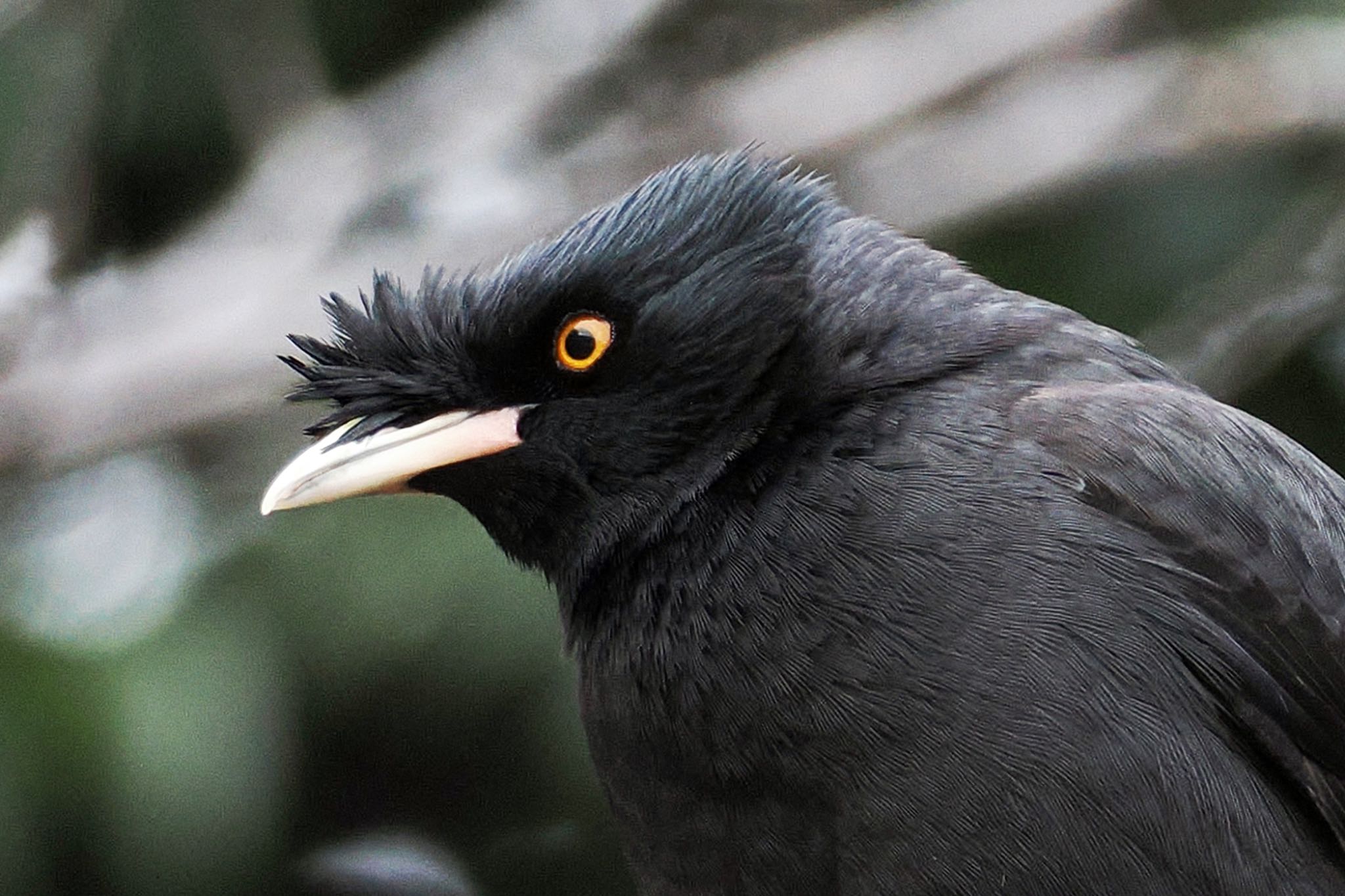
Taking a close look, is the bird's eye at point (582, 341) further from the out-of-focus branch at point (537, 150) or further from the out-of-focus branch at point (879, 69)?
the out-of-focus branch at point (879, 69)

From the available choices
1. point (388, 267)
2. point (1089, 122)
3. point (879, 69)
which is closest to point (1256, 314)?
point (1089, 122)

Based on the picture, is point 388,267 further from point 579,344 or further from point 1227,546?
point 1227,546

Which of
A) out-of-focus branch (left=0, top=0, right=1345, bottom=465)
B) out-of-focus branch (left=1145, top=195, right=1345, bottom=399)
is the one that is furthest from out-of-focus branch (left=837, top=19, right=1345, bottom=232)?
out-of-focus branch (left=1145, top=195, right=1345, bottom=399)

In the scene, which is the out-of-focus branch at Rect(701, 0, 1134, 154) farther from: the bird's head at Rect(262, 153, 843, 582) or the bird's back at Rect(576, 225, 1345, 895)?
the bird's back at Rect(576, 225, 1345, 895)

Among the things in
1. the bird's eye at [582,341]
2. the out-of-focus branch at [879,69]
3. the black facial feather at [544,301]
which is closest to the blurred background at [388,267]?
the out-of-focus branch at [879,69]

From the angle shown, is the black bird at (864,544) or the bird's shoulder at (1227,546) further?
the bird's shoulder at (1227,546)

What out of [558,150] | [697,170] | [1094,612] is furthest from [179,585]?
[1094,612]
